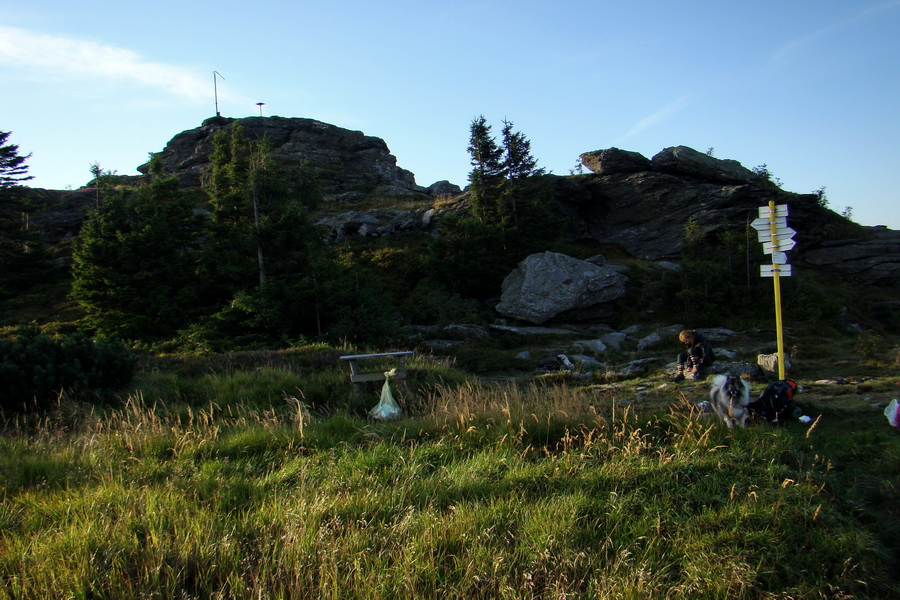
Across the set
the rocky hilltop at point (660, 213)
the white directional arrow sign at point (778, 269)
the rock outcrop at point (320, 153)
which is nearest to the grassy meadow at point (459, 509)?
the white directional arrow sign at point (778, 269)

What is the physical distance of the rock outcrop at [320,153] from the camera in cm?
4909

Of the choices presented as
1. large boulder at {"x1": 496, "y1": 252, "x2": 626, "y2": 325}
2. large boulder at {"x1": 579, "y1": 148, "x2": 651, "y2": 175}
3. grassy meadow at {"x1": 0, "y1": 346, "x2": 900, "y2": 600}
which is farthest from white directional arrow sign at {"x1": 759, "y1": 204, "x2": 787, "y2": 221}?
large boulder at {"x1": 579, "y1": 148, "x2": 651, "y2": 175}

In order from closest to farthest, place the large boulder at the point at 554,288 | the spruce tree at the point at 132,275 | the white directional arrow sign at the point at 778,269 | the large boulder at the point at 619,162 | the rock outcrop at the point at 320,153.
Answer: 1. the white directional arrow sign at the point at 778,269
2. the spruce tree at the point at 132,275
3. the large boulder at the point at 554,288
4. the large boulder at the point at 619,162
5. the rock outcrop at the point at 320,153

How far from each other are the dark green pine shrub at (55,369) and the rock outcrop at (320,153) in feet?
127

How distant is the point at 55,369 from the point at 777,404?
10.0m

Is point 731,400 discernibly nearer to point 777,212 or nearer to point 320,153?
point 777,212

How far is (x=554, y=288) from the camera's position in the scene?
23.3 m

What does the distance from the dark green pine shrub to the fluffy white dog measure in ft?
27.9

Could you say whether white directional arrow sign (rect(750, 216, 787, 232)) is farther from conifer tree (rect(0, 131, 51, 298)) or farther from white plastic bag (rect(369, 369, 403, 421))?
conifer tree (rect(0, 131, 51, 298))

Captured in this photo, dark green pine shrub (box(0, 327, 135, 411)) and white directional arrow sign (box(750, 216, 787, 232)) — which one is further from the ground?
white directional arrow sign (box(750, 216, 787, 232))

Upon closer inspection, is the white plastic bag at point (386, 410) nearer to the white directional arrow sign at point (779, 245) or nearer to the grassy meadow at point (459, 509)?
the grassy meadow at point (459, 509)

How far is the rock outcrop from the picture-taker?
4909 cm

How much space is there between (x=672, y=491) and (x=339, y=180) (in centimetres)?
4759

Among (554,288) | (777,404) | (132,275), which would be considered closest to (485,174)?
(554,288)
